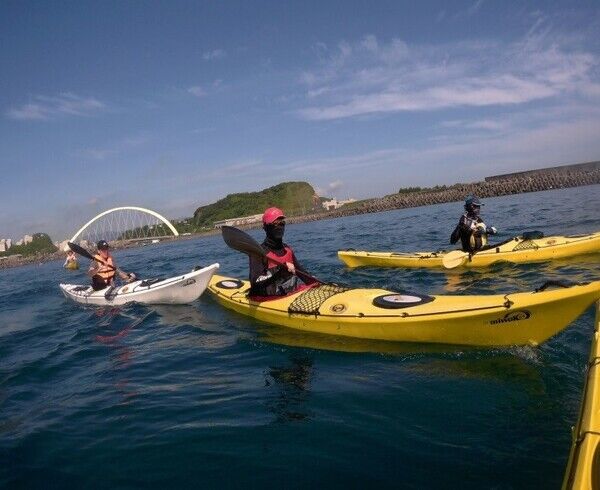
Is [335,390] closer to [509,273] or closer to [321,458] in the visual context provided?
[321,458]

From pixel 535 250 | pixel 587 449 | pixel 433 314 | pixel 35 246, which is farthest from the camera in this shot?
pixel 35 246

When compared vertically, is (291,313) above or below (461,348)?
above

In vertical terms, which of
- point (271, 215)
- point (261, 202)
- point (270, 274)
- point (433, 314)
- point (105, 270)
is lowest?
point (433, 314)

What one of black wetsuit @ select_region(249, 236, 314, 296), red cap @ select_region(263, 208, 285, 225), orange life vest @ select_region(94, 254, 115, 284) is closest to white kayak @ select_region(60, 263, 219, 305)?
orange life vest @ select_region(94, 254, 115, 284)

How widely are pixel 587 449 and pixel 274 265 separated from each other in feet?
16.2

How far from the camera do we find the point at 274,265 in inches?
263

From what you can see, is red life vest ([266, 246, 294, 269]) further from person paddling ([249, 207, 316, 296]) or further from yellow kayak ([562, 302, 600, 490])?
yellow kayak ([562, 302, 600, 490])

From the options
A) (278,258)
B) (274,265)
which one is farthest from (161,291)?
(278,258)

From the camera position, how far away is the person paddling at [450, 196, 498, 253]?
9773 millimetres

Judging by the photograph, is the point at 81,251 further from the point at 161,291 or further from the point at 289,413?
the point at 289,413

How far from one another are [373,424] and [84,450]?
2.54 metres

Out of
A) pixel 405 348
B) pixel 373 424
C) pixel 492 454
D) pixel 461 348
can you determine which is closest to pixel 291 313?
pixel 405 348

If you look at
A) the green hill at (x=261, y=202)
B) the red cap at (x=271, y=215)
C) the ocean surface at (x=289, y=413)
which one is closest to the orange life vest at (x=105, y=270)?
the ocean surface at (x=289, y=413)

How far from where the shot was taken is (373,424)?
11.8 ft
